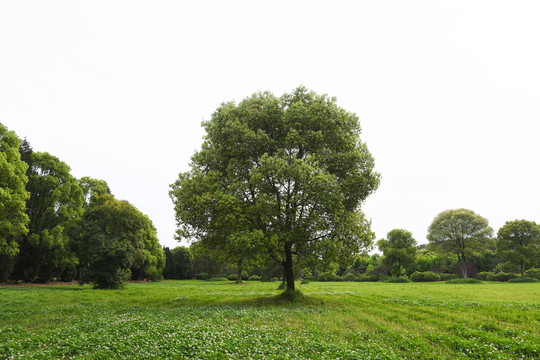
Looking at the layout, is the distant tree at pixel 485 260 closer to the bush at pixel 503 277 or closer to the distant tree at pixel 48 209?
the bush at pixel 503 277

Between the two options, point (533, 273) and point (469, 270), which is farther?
point (469, 270)

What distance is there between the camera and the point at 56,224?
43.6 metres

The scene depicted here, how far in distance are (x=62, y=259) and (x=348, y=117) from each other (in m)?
49.9

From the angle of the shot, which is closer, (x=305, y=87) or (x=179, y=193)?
(x=179, y=193)

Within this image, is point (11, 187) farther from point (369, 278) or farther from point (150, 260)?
point (369, 278)

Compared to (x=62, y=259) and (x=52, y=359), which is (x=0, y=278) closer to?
(x=62, y=259)

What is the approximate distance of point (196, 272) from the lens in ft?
326

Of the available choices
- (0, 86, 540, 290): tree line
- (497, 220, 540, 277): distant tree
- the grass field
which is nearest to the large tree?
(0, 86, 540, 290): tree line

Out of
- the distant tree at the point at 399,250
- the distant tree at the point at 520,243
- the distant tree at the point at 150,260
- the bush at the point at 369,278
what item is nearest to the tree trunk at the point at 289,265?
the distant tree at the point at 150,260

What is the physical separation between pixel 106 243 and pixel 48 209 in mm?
17281

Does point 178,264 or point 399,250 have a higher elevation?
point 399,250

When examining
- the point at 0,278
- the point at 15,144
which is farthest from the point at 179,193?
the point at 0,278

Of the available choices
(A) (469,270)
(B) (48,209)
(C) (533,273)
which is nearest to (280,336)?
(B) (48,209)

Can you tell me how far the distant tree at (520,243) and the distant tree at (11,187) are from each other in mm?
86751
